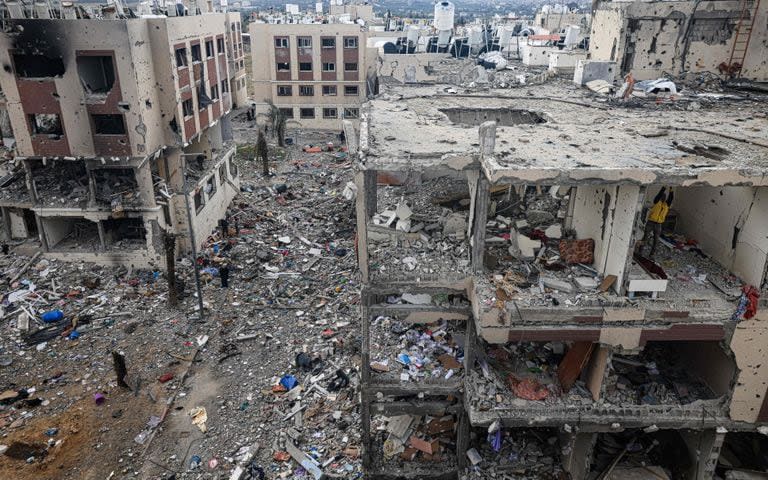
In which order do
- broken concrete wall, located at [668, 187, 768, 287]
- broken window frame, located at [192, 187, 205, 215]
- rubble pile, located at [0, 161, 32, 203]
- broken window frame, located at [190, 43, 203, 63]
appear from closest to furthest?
1. broken concrete wall, located at [668, 187, 768, 287]
2. rubble pile, located at [0, 161, 32, 203]
3. broken window frame, located at [192, 187, 205, 215]
4. broken window frame, located at [190, 43, 203, 63]

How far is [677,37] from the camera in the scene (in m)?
19.9

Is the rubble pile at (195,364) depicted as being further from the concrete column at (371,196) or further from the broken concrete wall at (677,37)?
the broken concrete wall at (677,37)

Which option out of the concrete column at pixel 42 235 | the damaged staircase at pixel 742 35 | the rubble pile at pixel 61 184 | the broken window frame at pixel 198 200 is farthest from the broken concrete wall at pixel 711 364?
the concrete column at pixel 42 235

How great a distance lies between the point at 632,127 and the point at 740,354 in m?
6.34

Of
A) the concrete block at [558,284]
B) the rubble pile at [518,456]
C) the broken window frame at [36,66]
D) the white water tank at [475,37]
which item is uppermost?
the white water tank at [475,37]

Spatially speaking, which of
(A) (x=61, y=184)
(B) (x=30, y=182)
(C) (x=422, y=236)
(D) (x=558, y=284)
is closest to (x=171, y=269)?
(B) (x=30, y=182)

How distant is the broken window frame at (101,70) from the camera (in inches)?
787

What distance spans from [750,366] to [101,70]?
2458 cm

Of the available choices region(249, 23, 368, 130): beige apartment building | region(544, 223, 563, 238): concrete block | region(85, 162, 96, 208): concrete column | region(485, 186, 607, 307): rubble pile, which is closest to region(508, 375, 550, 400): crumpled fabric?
region(485, 186, 607, 307): rubble pile

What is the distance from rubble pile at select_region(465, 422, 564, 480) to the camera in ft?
44.6

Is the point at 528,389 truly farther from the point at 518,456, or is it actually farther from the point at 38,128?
the point at 38,128

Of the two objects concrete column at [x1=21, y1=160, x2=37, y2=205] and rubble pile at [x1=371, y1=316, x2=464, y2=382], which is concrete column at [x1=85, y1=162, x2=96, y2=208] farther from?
rubble pile at [x1=371, y1=316, x2=464, y2=382]

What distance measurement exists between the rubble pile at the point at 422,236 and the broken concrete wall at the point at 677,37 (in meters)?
11.0

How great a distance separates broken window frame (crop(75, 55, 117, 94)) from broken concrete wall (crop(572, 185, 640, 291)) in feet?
58.6
